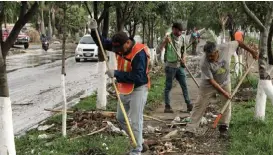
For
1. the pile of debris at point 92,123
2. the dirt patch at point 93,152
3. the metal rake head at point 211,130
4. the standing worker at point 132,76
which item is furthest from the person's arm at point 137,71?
the metal rake head at point 211,130

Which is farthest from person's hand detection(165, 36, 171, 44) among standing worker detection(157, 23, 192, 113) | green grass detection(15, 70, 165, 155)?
green grass detection(15, 70, 165, 155)

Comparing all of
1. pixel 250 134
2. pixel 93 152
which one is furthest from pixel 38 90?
pixel 250 134

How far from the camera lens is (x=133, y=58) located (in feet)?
18.9

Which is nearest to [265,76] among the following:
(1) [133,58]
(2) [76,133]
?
(1) [133,58]

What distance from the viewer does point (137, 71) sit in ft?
18.9

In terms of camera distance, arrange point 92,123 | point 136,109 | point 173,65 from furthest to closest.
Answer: point 173,65 → point 92,123 → point 136,109

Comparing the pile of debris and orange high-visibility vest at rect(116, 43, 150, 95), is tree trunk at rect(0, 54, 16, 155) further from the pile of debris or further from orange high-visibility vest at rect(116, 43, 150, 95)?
the pile of debris

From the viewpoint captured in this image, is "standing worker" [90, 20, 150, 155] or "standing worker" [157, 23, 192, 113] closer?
"standing worker" [90, 20, 150, 155]

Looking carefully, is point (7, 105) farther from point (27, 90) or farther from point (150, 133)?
point (27, 90)

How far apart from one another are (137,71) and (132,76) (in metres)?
0.10

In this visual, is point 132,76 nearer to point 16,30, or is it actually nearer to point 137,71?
point 137,71

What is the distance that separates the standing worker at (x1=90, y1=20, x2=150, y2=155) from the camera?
5.75m

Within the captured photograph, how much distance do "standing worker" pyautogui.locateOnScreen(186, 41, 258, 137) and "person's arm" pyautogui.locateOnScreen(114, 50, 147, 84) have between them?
1657 mm

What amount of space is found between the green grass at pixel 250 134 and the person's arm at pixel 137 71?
1.68 m
